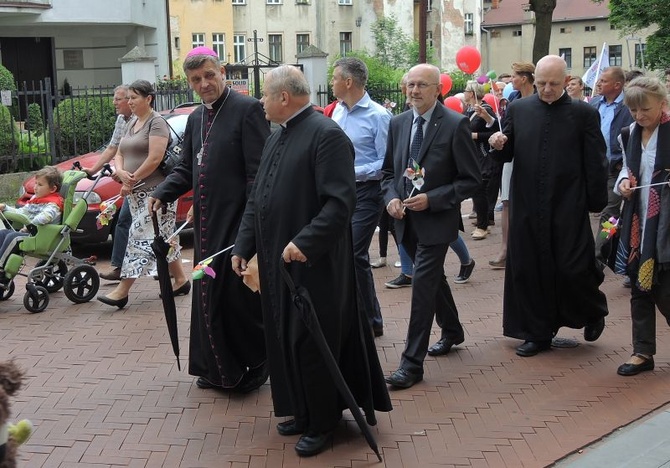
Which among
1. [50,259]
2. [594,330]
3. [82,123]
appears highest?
[82,123]

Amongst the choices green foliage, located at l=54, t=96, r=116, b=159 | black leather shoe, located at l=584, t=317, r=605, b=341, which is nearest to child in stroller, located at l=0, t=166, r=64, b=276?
black leather shoe, located at l=584, t=317, r=605, b=341

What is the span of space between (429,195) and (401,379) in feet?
3.85

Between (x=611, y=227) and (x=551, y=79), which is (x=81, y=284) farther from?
(x=611, y=227)

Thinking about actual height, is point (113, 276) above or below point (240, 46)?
below

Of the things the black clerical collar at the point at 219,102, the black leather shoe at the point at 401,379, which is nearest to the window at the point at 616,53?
the black leather shoe at the point at 401,379

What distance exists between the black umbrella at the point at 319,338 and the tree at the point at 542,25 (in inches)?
731

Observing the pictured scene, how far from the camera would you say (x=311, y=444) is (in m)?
4.91

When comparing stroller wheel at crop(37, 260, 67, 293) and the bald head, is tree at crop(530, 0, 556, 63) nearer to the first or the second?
stroller wheel at crop(37, 260, 67, 293)

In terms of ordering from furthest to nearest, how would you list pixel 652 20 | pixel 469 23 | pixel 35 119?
pixel 469 23 < pixel 652 20 < pixel 35 119

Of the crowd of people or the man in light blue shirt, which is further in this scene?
the man in light blue shirt

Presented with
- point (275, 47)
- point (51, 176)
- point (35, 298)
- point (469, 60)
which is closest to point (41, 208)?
point (51, 176)

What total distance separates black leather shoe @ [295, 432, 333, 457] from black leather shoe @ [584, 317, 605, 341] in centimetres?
258

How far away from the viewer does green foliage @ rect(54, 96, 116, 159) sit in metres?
16.7

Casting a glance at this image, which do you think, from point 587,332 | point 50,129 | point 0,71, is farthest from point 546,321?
point 0,71
